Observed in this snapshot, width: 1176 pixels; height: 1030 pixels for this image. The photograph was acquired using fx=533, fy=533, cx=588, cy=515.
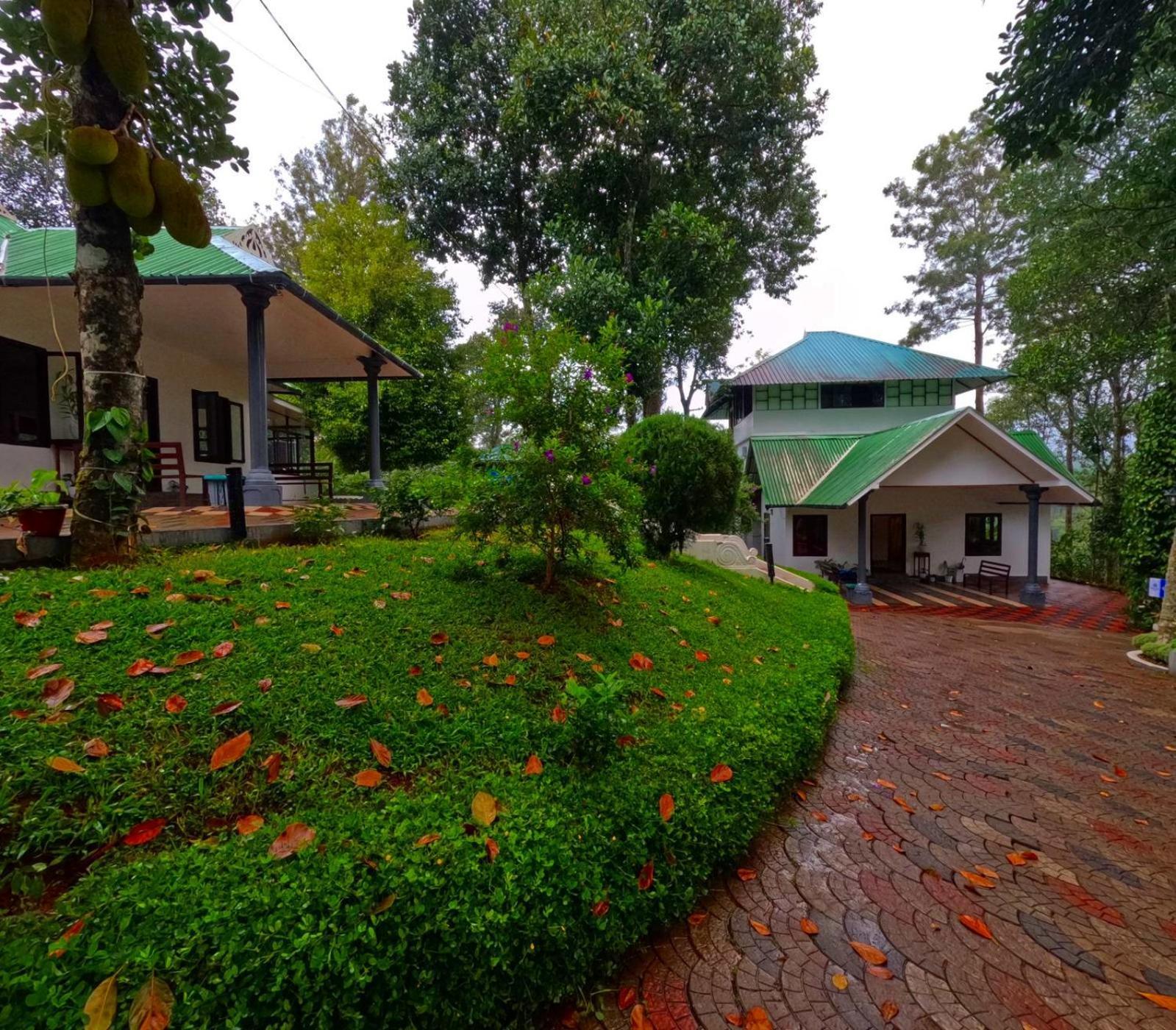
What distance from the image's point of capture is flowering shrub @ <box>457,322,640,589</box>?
4.07 m

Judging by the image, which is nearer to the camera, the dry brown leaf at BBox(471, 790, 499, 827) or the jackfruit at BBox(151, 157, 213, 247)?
the dry brown leaf at BBox(471, 790, 499, 827)

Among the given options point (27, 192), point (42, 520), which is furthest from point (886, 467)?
point (27, 192)

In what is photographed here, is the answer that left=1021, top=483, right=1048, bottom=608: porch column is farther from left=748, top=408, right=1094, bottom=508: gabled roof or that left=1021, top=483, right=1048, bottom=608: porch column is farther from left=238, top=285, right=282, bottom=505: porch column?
left=238, top=285, right=282, bottom=505: porch column

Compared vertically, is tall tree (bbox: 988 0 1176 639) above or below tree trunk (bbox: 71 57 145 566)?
above

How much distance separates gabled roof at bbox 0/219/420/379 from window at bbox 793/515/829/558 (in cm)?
1273

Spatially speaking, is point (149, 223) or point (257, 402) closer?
point (149, 223)

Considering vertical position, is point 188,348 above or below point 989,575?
above

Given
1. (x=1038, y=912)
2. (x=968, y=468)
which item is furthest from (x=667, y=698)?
(x=968, y=468)

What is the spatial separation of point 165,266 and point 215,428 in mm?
4433

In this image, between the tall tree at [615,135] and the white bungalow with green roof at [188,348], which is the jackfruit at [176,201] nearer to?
the white bungalow with green roof at [188,348]

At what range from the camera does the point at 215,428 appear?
10273mm

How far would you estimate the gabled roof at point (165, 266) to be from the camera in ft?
20.0

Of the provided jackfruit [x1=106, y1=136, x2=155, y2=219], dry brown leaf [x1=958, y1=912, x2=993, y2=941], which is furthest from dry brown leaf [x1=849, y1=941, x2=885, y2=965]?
jackfruit [x1=106, y1=136, x2=155, y2=219]

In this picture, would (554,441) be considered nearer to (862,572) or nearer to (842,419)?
(862,572)
